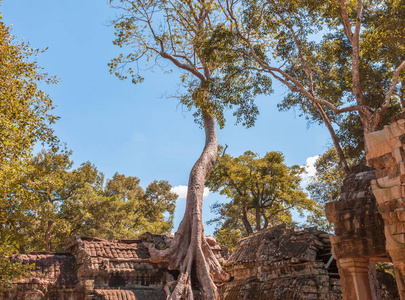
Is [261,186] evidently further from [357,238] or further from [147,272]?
[357,238]

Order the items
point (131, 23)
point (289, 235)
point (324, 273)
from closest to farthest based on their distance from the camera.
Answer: point (324, 273), point (289, 235), point (131, 23)

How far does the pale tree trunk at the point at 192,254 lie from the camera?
1083 cm

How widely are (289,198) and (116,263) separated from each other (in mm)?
13214

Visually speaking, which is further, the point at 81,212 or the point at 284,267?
the point at 81,212

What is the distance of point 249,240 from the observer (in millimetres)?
13992

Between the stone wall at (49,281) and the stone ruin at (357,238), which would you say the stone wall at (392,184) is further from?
the stone wall at (49,281)

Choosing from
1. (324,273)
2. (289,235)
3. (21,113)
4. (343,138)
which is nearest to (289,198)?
(343,138)

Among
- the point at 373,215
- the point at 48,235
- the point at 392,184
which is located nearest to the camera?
the point at 392,184

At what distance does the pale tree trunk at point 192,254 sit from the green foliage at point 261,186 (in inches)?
372

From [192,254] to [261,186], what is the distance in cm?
1169

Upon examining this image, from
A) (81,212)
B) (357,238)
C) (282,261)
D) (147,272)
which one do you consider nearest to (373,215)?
(357,238)

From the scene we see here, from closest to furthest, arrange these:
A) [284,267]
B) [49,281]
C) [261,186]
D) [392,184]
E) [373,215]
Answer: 1. [392,184]
2. [373,215]
3. [49,281]
4. [284,267]
5. [261,186]

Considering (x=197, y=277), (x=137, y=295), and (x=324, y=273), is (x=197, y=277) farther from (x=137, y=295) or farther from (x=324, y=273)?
(x=324, y=273)

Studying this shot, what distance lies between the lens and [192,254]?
37.5ft
